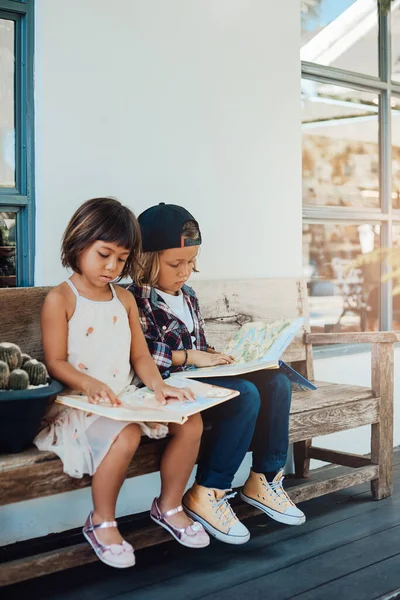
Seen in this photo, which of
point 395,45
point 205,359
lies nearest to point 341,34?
point 395,45

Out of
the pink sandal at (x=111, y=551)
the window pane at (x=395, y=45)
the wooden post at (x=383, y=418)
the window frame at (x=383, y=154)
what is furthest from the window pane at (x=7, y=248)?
the window pane at (x=395, y=45)

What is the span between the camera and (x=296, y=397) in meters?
2.67

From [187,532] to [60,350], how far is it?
23.8 inches

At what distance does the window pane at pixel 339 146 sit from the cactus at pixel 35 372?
1.87m

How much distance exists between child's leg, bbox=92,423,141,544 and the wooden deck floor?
20 centimetres

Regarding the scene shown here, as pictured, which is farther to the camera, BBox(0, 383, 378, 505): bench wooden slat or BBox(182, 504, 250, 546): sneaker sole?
BBox(182, 504, 250, 546): sneaker sole

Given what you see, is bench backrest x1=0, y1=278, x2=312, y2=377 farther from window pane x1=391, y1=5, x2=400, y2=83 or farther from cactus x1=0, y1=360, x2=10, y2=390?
window pane x1=391, y1=5, x2=400, y2=83

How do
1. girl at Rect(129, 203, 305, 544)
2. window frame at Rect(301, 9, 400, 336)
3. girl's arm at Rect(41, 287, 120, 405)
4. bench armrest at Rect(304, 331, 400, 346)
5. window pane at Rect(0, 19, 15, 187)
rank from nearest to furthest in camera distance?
girl's arm at Rect(41, 287, 120, 405)
girl at Rect(129, 203, 305, 544)
window pane at Rect(0, 19, 15, 187)
bench armrest at Rect(304, 331, 400, 346)
window frame at Rect(301, 9, 400, 336)

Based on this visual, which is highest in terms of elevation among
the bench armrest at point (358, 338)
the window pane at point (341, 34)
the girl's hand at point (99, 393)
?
the window pane at point (341, 34)

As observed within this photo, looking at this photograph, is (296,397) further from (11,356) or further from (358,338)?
(11,356)

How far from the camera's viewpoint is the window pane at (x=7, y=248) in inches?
94.8

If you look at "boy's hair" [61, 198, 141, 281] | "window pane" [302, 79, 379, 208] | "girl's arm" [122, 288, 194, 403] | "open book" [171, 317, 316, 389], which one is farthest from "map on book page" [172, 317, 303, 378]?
"window pane" [302, 79, 379, 208]

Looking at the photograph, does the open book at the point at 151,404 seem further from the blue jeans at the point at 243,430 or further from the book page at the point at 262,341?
the book page at the point at 262,341

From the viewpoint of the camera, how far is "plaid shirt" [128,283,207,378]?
7.54 ft
